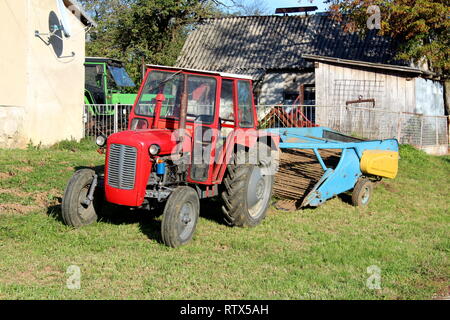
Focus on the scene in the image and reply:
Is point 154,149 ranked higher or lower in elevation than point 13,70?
lower

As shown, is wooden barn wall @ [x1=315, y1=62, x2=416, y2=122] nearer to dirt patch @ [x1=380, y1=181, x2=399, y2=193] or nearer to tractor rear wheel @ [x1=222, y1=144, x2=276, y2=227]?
dirt patch @ [x1=380, y1=181, x2=399, y2=193]

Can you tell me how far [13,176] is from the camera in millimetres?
9711

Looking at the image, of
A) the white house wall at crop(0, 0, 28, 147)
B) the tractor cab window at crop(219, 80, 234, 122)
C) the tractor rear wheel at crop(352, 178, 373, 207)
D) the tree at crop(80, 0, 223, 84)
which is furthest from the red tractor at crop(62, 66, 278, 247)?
the tree at crop(80, 0, 223, 84)

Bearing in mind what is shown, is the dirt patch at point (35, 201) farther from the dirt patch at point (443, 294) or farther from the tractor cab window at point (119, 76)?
the tractor cab window at point (119, 76)

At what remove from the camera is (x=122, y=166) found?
664 centimetres

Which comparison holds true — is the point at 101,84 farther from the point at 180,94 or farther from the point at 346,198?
the point at 180,94

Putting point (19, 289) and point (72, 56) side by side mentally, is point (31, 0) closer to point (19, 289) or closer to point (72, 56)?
point (72, 56)

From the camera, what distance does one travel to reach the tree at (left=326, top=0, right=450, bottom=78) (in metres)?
17.8

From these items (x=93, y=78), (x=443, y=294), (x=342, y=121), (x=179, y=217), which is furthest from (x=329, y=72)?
(x=443, y=294)

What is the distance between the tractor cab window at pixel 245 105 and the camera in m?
7.88

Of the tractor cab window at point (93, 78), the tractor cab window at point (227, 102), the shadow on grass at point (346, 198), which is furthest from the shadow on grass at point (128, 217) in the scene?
the tractor cab window at point (93, 78)

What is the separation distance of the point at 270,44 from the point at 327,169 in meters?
17.0
